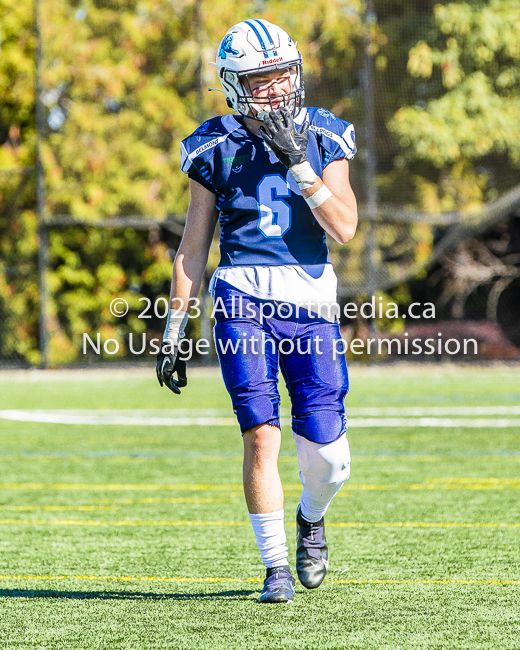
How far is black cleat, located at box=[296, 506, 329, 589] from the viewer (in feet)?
11.1

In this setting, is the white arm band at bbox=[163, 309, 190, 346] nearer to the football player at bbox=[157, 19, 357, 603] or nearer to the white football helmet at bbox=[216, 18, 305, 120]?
the football player at bbox=[157, 19, 357, 603]

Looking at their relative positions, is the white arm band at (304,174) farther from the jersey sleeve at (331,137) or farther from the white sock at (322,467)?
the white sock at (322,467)

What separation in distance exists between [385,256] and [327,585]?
13298 millimetres

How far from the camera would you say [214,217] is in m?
3.53

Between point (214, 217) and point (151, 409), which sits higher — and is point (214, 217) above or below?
above

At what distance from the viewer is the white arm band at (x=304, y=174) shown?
10.4ft

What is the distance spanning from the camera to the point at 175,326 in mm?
3479

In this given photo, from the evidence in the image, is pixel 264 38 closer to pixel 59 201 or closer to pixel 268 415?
pixel 268 415

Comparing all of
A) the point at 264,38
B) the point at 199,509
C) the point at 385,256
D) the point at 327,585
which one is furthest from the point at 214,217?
the point at 385,256

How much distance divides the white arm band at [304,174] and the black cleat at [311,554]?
1.16 m

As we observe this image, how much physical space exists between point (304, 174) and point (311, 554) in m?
1.28

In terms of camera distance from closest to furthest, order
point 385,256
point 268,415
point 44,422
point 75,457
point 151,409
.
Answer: point 268,415 < point 75,457 < point 44,422 < point 151,409 < point 385,256

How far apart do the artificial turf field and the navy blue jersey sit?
115 centimetres

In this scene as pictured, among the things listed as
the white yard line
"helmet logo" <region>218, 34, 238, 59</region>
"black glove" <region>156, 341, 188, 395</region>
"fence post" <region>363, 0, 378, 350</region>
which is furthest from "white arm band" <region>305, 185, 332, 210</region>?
"fence post" <region>363, 0, 378, 350</region>
